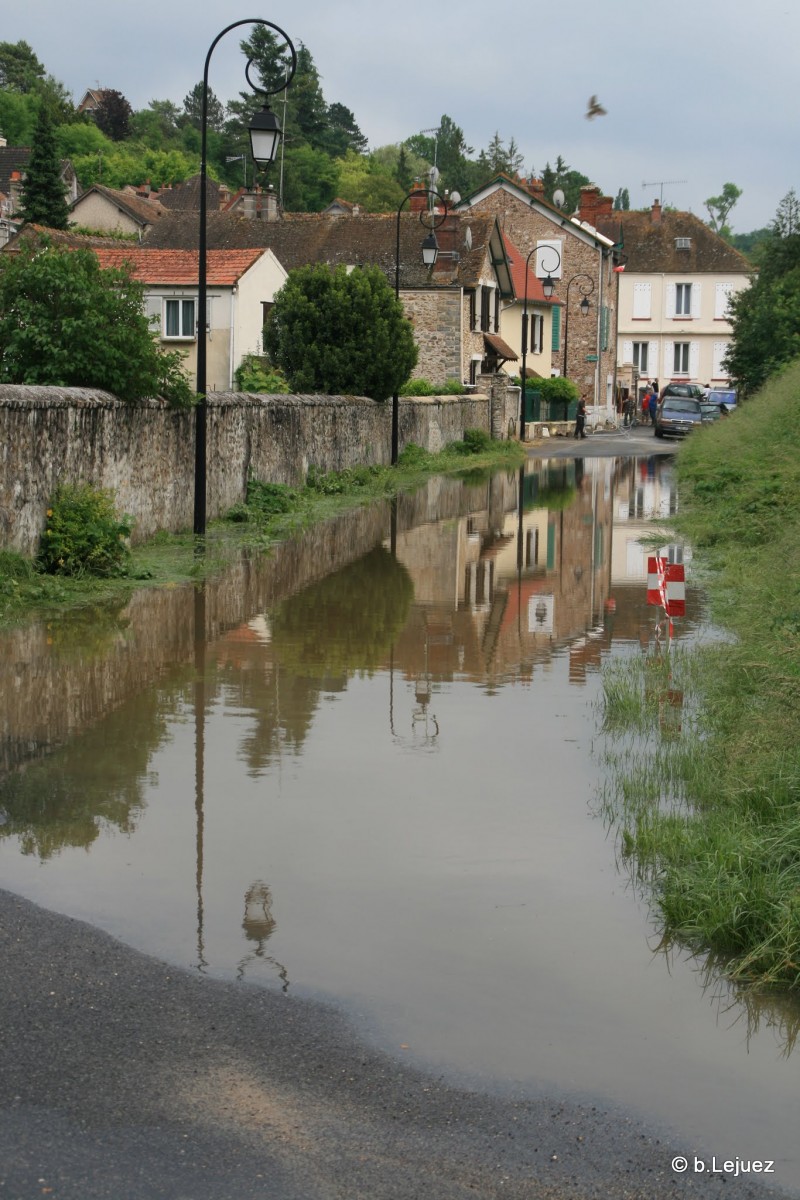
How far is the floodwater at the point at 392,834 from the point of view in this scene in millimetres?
4816

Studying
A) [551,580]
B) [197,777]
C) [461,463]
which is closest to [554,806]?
[197,777]

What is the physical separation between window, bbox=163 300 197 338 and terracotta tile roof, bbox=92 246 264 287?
0.60 meters

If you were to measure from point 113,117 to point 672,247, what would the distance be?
86.5 meters

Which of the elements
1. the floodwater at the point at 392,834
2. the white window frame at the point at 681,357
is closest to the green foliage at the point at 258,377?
the floodwater at the point at 392,834

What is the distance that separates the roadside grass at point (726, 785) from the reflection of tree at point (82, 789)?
8.47 ft

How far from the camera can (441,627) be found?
13.4m

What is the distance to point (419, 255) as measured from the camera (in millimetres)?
53844

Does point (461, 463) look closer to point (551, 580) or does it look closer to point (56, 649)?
point (551, 580)

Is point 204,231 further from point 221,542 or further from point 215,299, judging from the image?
point 215,299

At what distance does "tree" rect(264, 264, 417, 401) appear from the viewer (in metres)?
32.3

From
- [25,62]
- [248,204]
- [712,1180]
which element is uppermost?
[25,62]

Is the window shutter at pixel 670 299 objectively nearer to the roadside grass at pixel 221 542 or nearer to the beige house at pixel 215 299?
the beige house at pixel 215 299

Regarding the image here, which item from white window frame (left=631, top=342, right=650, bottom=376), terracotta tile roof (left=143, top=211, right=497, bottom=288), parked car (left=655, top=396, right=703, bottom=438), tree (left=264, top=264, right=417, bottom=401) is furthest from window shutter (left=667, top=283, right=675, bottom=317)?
tree (left=264, top=264, right=417, bottom=401)

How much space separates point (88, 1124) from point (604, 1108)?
1.53 meters
